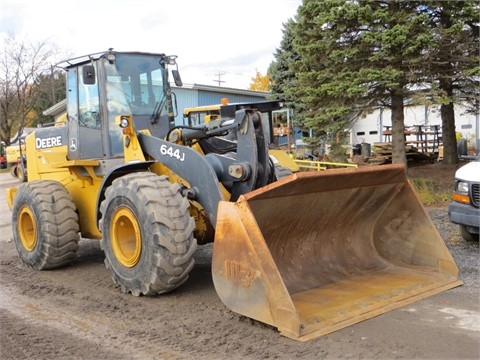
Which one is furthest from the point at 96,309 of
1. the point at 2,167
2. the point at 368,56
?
the point at 2,167

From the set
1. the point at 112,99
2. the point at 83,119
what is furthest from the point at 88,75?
the point at 83,119

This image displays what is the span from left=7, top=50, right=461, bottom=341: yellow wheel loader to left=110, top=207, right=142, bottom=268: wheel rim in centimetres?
2

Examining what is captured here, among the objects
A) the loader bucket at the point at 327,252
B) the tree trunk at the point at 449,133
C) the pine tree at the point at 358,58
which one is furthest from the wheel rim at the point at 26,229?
the tree trunk at the point at 449,133

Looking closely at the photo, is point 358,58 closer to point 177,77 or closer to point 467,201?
point 467,201

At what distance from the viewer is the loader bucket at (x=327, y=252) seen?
416 centimetres

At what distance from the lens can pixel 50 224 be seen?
21.1 feet

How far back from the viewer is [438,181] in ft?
43.6

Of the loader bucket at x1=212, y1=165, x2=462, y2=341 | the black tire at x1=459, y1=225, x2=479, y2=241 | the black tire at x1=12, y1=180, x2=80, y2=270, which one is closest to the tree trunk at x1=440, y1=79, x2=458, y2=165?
the black tire at x1=459, y1=225, x2=479, y2=241

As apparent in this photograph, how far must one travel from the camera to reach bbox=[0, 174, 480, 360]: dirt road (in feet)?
12.7

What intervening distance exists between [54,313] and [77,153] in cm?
251

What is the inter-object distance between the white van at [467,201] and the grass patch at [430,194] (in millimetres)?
4117

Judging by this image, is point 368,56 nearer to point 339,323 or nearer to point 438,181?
point 438,181

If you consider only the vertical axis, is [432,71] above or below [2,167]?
above

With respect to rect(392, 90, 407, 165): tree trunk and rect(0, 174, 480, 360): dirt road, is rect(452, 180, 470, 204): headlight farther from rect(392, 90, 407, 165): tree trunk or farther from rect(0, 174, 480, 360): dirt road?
rect(392, 90, 407, 165): tree trunk
